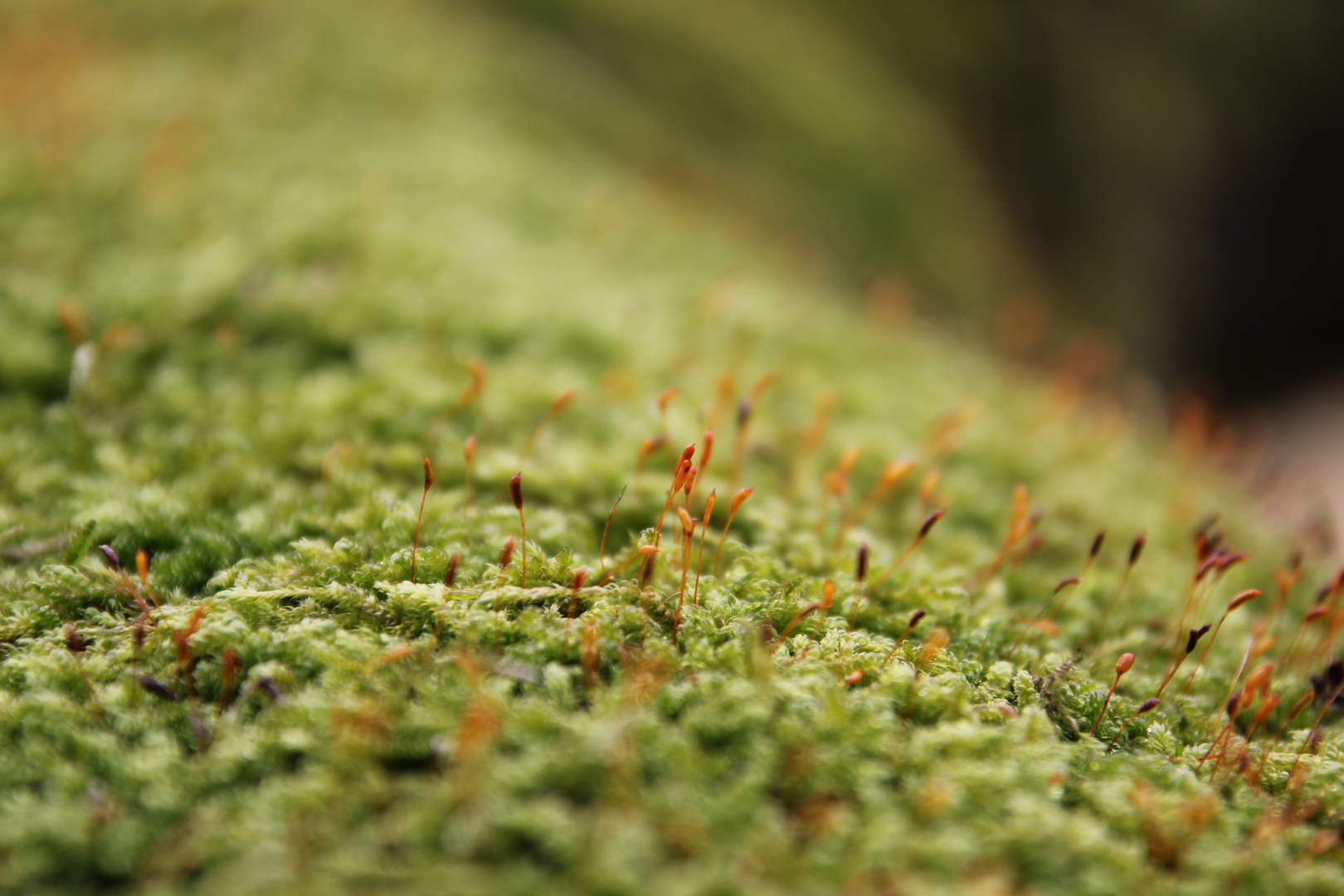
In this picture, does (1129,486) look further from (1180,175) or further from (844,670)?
(1180,175)

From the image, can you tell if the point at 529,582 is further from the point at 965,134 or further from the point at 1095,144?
the point at 1095,144

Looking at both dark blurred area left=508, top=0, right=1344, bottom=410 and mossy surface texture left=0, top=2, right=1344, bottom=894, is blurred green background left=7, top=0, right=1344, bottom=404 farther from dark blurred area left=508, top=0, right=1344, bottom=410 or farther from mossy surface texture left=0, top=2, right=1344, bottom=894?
mossy surface texture left=0, top=2, right=1344, bottom=894

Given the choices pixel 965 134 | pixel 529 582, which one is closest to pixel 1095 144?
Result: pixel 965 134

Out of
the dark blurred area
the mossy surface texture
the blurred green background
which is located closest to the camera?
the mossy surface texture

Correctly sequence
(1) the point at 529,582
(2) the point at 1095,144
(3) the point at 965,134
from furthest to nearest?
Answer: (2) the point at 1095,144
(3) the point at 965,134
(1) the point at 529,582

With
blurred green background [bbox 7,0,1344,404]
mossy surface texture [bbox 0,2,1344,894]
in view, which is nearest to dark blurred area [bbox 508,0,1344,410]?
blurred green background [bbox 7,0,1344,404]
